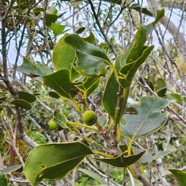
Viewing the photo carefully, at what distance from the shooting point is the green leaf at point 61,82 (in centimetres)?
55

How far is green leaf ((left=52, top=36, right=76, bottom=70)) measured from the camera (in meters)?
0.61

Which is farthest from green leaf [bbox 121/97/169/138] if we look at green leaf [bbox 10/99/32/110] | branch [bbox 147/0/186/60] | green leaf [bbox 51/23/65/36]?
branch [bbox 147/0/186/60]

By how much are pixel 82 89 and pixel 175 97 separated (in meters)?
0.53

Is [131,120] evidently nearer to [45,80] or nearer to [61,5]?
[45,80]

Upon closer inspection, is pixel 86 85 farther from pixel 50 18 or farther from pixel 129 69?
pixel 50 18

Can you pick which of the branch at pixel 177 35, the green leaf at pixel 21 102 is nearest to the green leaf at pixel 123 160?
the green leaf at pixel 21 102

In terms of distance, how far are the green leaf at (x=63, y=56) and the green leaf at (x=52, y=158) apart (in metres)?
0.15

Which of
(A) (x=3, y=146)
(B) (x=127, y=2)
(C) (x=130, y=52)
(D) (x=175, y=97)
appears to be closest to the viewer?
(C) (x=130, y=52)

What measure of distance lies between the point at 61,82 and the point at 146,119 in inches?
6.5

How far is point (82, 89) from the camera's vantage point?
593 millimetres

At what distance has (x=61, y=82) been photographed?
1.85 ft

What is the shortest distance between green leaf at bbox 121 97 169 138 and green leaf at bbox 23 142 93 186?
11cm

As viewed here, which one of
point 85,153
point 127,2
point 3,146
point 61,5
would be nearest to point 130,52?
point 85,153

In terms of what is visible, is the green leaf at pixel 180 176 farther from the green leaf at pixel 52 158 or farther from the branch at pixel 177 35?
the branch at pixel 177 35
